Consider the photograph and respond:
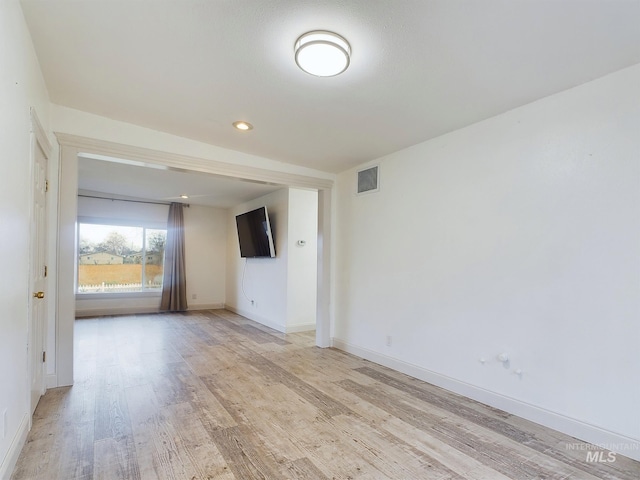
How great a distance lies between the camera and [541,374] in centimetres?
242

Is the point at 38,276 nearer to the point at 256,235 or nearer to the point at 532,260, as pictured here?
the point at 256,235

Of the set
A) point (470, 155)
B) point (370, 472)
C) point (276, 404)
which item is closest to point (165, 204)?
point (276, 404)

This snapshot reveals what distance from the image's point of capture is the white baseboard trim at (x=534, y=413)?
6.68 feet

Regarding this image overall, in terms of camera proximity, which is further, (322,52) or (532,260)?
(532,260)

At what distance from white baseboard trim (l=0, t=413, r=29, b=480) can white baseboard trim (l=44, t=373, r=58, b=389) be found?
0.89m

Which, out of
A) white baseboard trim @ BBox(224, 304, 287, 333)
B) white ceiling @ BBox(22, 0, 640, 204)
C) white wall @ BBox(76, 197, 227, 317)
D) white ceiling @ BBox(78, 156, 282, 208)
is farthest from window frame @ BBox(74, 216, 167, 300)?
white ceiling @ BBox(22, 0, 640, 204)

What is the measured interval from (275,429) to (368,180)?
2842mm

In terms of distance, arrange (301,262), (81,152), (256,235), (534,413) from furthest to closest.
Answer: (256,235) → (301,262) → (81,152) → (534,413)

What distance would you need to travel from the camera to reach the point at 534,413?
7.98 ft

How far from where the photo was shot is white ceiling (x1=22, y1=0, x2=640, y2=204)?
66.7 inches

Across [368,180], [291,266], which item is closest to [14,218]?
[368,180]

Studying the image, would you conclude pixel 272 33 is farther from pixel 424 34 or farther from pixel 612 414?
pixel 612 414

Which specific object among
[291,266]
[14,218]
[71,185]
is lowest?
[291,266]

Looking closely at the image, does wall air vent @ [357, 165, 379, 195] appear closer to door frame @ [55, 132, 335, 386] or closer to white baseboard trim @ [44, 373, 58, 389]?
door frame @ [55, 132, 335, 386]
